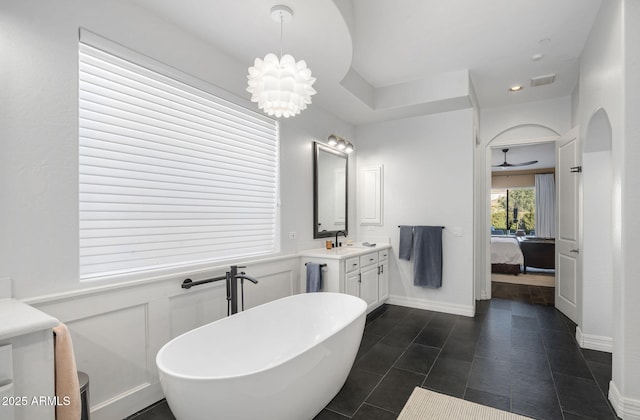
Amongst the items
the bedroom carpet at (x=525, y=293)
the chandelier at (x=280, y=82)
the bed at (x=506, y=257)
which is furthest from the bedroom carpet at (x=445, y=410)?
the bed at (x=506, y=257)

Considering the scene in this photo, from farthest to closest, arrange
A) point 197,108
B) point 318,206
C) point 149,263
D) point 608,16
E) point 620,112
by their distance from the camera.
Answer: point 318,206, point 197,108, point 608,16, point 149,263, point 620,112

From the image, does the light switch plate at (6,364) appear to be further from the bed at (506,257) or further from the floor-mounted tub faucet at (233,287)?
the bed at (506,257)

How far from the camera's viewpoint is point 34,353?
119 centimetres

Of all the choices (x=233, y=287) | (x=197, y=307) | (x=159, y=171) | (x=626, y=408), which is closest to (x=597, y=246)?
(x=626, y=408)

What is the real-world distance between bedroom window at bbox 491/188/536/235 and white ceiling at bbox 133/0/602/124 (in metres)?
6.65

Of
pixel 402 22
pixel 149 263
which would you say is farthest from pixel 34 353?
pixel 402 22

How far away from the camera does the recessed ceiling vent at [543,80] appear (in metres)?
3.62

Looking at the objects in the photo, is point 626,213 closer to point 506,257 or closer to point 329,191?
point 329,191

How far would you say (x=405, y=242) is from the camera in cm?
428

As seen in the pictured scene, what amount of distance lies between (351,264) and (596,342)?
7.88 feet

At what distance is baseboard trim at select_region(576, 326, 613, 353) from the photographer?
2947mm

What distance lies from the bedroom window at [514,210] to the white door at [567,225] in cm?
615

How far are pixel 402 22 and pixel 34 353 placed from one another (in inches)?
124

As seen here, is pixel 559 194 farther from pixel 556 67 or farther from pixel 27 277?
pixel 27 277
